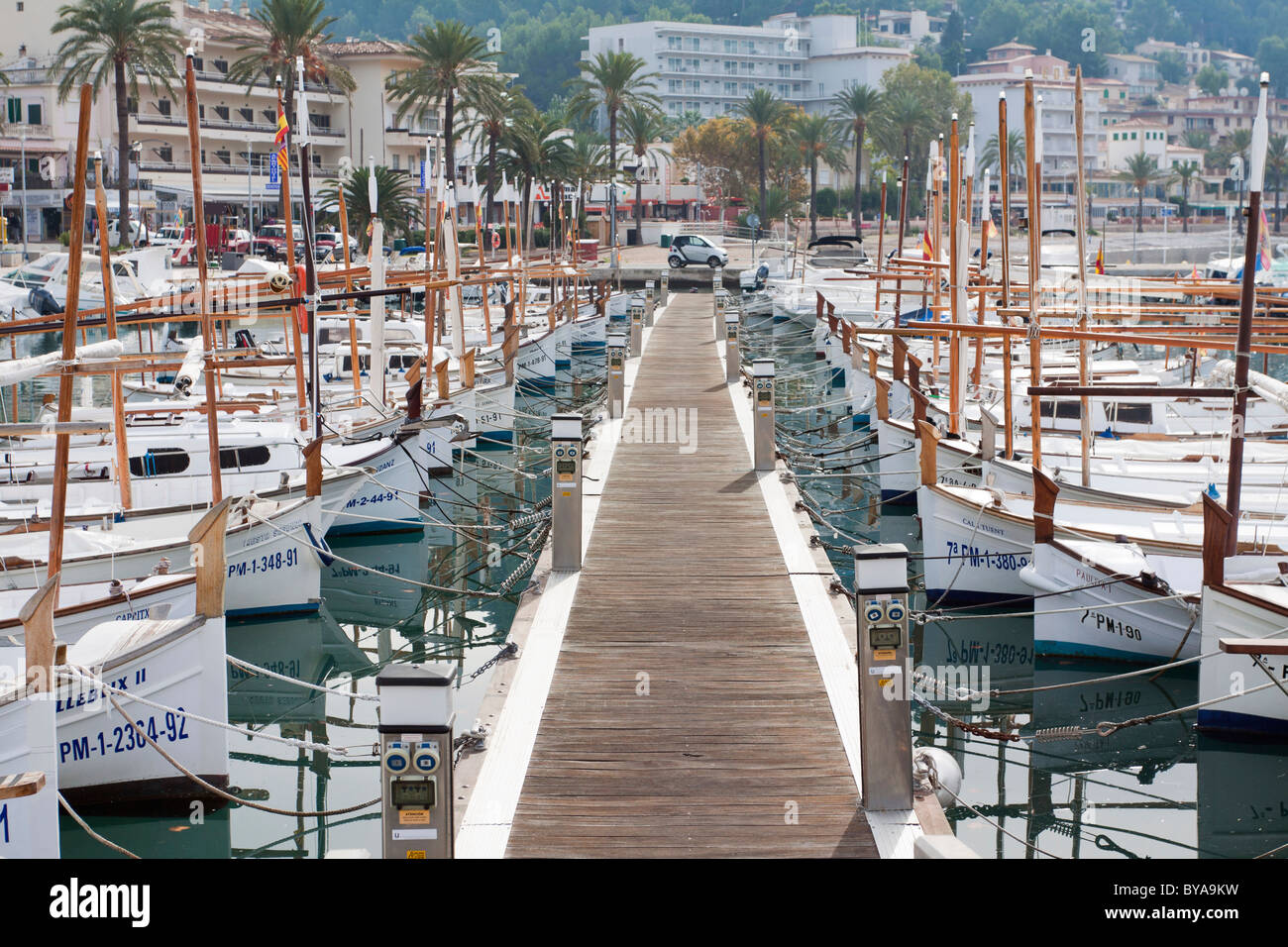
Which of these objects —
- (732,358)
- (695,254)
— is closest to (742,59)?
(695,254)

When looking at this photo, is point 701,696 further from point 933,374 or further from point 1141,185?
point 1141,185

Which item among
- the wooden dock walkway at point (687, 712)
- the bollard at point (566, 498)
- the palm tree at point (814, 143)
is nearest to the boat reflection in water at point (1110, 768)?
the wooden dock walkway at point (687, 712)

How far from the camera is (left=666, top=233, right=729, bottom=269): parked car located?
240 ft

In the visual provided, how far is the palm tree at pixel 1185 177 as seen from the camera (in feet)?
384

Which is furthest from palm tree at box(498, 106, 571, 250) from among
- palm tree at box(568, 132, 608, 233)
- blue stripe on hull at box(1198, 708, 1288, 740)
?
blue stripe on hull at box(1198, 708, 1288, 740)

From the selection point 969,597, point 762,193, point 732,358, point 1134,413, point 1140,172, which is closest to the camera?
point 969,597

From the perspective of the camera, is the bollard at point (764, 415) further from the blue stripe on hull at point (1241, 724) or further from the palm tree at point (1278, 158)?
the palm tree at point (1278, 158)

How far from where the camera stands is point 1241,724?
49.8 ft

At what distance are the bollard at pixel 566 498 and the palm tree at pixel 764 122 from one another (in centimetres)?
8190

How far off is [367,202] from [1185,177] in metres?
83.2

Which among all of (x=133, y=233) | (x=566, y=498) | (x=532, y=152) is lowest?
(x=566, y=498)

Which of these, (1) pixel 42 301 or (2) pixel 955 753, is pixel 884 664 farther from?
(1) pixel 42 301
